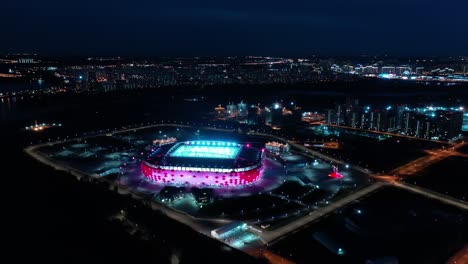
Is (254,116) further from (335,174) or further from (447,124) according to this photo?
(335,174)

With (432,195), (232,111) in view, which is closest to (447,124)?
(432,195)

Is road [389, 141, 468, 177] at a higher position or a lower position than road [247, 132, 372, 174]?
lower

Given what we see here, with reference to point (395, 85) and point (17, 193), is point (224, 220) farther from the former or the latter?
point (395, 85)

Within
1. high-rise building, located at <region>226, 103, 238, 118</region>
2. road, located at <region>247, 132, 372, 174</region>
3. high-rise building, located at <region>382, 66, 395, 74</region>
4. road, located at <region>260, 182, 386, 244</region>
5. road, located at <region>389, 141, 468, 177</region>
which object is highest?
high-rise building, located at <region>382, 66, 395, 74</region>

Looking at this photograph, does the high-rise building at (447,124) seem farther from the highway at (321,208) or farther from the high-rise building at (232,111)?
the high-rise building at (232,111)

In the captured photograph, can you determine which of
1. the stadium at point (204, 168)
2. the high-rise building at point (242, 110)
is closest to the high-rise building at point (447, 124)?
the stadium at point (204, 168)

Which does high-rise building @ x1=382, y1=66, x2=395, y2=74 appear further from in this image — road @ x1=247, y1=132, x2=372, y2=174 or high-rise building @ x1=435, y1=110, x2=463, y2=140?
road @ x1=247, y1=132, x2=372, y2=174

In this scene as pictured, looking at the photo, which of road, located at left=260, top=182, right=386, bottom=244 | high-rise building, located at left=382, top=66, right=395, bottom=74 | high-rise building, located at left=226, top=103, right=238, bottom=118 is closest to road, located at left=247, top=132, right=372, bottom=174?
road, located at left=260, top=182, right=386, bottom=244
